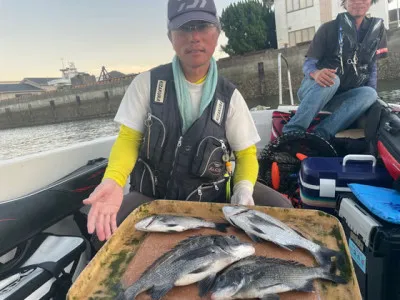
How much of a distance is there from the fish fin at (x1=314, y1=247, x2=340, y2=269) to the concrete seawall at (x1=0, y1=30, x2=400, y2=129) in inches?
860

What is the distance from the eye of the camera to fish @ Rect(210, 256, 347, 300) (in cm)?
124

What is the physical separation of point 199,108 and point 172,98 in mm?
210

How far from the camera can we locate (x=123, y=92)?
114 ft

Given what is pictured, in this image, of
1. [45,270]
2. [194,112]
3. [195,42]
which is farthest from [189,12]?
[45,270]

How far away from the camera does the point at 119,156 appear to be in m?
2.18

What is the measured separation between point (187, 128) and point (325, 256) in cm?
123

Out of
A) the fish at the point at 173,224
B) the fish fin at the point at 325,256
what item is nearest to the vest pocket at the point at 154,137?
the fish at the point at 173,224

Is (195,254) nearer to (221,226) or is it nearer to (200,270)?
(200,270)

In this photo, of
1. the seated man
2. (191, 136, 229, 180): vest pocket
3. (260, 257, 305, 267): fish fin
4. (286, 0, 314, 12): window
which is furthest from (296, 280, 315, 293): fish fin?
(286, 0, 314, 12): window

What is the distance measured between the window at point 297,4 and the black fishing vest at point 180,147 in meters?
34.9

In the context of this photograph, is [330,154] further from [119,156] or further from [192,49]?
[119,156]

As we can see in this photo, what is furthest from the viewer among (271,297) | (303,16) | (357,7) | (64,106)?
(64,106)

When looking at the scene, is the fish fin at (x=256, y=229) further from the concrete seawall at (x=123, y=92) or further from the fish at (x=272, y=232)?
the concrete seawall at (x=123, y=92)

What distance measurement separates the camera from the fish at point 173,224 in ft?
5.54
